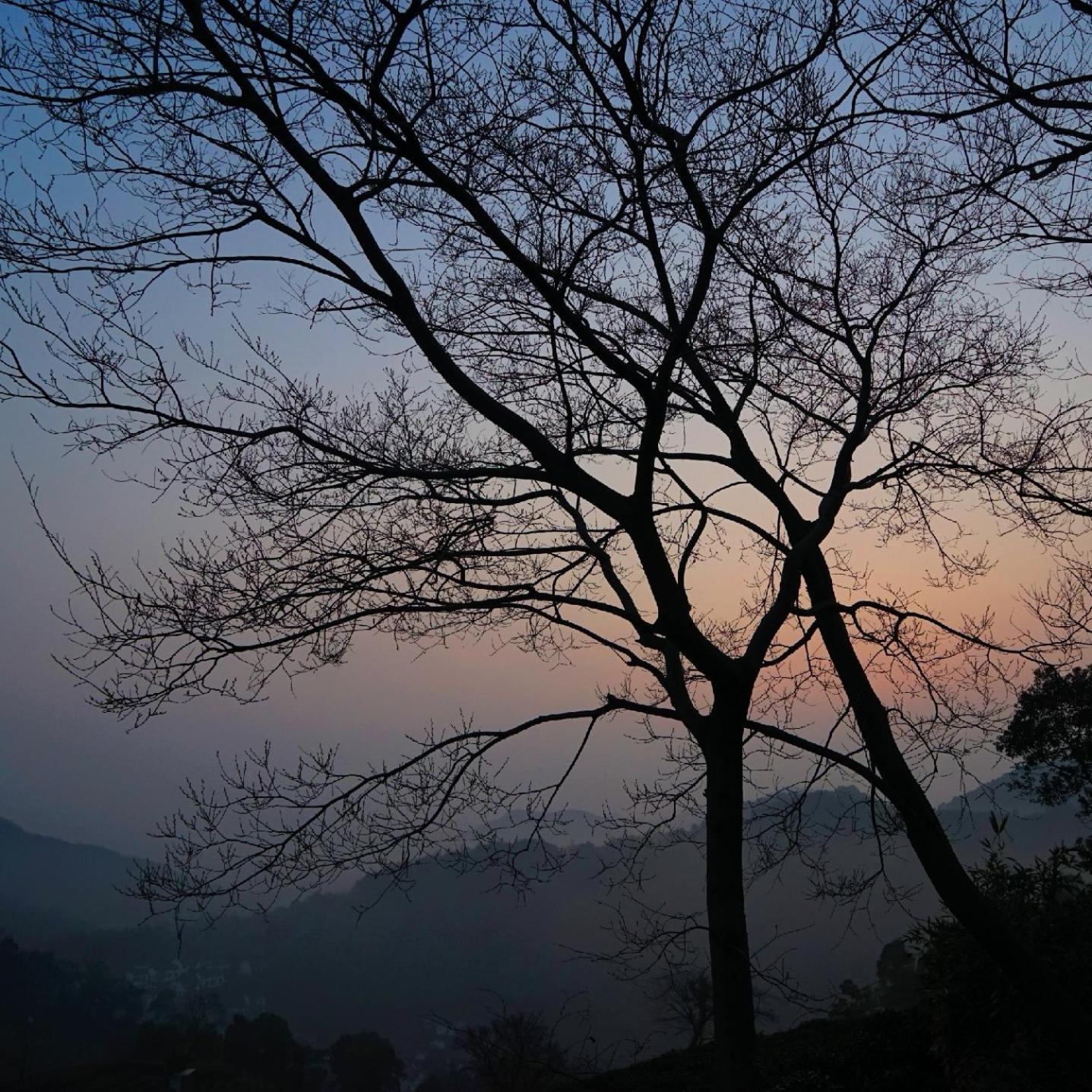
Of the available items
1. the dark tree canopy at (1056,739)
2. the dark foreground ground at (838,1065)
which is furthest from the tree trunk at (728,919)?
the dark tree canopy at (1056,739)

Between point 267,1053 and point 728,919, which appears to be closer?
point 728,919

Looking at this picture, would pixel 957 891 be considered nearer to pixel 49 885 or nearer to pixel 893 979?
pixel 893 979

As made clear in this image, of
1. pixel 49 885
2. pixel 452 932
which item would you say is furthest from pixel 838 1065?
pixel 49 885

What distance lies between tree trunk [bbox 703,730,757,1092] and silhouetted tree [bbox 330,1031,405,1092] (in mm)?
17819

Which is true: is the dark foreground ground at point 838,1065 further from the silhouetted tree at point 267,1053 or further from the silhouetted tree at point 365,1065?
the silhouetted tree at point 267,1053

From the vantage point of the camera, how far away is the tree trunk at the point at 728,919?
4125mm

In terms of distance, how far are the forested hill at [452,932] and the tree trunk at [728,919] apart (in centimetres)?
66

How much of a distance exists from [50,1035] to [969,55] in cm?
3056

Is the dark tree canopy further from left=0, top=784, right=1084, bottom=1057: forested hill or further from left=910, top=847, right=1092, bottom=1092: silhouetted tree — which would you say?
left=910, top=847, right=1092, bottom=1092: silhouetted tree

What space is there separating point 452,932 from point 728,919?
23.9m

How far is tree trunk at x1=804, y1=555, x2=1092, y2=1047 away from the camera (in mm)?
4922

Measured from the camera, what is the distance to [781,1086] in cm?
643

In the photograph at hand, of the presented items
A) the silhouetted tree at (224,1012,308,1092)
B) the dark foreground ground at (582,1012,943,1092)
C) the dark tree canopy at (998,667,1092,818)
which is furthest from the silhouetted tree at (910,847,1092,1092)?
the silhouetted tree at (224,1012,308,1092)

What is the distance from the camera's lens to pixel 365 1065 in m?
19.4
